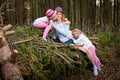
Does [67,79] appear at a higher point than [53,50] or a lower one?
lower

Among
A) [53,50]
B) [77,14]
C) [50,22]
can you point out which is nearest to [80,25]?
[77,14]

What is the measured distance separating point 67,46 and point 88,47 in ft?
1.57

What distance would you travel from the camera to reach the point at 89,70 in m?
8.70

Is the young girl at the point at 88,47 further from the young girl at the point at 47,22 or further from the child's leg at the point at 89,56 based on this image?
the young girl at the point at 47,22

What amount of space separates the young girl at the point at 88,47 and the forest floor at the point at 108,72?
0.41ft

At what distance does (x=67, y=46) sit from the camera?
8.36 m

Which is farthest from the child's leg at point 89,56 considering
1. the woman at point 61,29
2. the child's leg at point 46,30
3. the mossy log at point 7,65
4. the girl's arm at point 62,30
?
the mossy log at point 7,65

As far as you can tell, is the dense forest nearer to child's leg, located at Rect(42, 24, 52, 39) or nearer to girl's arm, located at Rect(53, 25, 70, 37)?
child's leg, located at Rect(42, 24, 52, 39)

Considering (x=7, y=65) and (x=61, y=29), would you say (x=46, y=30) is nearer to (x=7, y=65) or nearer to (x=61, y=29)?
(x=61, y=29)

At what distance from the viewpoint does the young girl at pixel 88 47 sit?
8.51 meters

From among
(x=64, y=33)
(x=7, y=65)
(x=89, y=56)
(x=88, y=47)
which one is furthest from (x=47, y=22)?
(x=7, y=65)

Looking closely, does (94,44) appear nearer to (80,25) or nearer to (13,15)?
(80,25)

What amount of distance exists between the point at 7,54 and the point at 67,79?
5.24 ft

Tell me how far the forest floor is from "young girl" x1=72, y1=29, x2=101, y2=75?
0.12 metres
